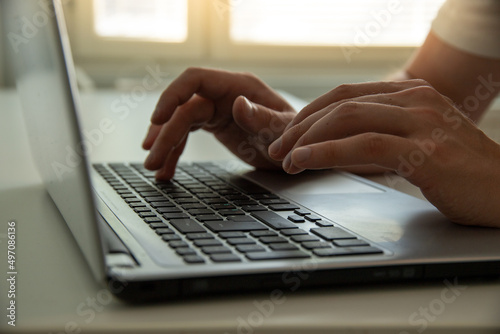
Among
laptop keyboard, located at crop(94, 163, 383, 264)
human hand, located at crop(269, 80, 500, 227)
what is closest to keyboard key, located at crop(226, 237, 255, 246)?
laptop keyboard, located at crop(94, 163, 383, 264)

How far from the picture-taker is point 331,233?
17.9 inches

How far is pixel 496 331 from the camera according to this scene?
0.35m

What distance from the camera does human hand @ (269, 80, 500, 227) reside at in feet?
1.64

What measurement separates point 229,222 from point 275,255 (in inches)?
3.6

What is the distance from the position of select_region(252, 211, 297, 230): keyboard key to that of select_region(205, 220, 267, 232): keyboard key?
0.01 m

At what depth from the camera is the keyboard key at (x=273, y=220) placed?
477 mm

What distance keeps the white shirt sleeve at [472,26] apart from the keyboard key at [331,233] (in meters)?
0.69

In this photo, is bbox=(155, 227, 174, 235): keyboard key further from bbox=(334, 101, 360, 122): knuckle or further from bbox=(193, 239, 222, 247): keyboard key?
bbox=(334, 101, 360, 122): knuckle

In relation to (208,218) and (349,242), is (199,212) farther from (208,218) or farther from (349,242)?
Result: (349,242)

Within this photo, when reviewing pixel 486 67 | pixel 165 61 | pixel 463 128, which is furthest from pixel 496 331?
pixel 165 61

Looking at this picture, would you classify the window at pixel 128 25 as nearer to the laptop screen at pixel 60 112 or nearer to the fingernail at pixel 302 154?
the laptop screen at pixel 60 112

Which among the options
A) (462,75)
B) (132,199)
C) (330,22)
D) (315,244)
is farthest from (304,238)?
(330,22)

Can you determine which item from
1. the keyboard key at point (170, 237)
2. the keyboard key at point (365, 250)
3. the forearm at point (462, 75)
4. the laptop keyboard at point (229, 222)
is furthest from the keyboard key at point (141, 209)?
the forearm at point (462, 75)

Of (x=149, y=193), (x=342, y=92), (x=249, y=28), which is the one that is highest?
(x=342, y=92)
